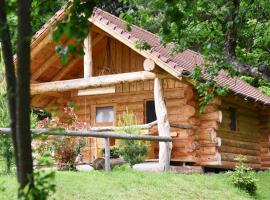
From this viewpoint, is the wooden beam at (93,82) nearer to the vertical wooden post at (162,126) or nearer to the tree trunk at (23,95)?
the vertical wooden post at (162,126)

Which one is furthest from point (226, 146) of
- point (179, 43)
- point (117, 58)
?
point (179, 43)

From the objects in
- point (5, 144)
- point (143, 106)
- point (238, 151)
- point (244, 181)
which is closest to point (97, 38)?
point (143, 106)

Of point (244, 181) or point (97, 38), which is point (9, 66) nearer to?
point (244, 181)

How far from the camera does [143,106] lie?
687 inches

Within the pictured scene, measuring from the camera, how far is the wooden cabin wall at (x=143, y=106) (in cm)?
1603

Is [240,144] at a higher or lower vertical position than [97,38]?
lower

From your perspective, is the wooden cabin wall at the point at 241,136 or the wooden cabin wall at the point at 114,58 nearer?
the wooden cabin wall at the point at 241,136

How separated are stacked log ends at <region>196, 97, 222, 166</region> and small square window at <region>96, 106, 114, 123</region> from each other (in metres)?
3.38

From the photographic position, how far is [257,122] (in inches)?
814

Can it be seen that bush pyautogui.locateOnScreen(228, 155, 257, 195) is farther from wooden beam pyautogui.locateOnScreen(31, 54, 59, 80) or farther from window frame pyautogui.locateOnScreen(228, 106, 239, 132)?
wooden beam pyautogui.locateOnScreen(31, 54, 59, 80)

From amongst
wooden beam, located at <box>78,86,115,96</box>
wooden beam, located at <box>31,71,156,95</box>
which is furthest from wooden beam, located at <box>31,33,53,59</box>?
wooden beam, located at <box>78,86,115,96</box>

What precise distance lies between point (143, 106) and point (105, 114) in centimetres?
161

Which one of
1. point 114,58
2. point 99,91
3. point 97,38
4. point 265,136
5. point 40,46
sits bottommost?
point 265,136

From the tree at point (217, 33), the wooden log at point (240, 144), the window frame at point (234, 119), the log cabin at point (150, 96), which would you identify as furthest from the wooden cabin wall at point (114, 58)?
the tree at point (217, 33)
